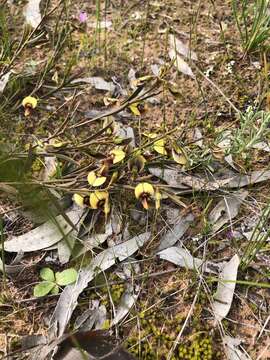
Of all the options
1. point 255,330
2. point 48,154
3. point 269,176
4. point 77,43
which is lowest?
point 255,330

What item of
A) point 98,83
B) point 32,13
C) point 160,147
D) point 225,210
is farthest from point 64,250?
point 32,13

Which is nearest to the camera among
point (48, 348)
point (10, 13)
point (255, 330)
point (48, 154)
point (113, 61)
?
point (48, 348)

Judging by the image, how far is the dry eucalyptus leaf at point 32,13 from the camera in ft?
8.10

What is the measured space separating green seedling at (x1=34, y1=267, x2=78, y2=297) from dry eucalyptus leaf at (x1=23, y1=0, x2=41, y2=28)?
1329 millimetres

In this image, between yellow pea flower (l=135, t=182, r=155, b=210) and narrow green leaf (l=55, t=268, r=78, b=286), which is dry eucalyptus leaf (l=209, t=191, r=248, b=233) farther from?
narrow green leaf (l=55, t=268, r=78, b=286)

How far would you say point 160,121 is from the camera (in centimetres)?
212

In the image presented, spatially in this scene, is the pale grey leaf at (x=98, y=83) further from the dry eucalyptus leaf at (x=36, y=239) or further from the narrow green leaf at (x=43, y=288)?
the narrow green leaf at (x=43, y=288)

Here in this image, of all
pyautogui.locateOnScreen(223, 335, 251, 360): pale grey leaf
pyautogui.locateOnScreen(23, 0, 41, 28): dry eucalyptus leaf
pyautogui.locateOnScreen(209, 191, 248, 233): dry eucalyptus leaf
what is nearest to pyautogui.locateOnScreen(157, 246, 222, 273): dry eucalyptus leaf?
pyautogui.locateOnScreen(209, 191, 248, 233): dry eucalyptus leaf

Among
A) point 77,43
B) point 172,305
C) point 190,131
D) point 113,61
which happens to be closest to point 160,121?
point 190,131

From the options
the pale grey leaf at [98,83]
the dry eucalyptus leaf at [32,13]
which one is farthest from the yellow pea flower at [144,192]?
the dry eucalyptus leaf at [32,13]

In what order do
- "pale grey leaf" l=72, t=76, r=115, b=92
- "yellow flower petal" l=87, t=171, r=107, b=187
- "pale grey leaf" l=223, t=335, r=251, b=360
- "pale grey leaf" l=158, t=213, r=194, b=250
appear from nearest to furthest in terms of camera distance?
1. "pale grey leaf" l=223, t=335, r=251, b=360
2. "yellow flower petal" l=87, t=171, r=107, b=187
3. "pale grey leaf" l=158, t=213, r=194, b=250
4. "pale grey leaf" l=72, t=76, r=115, b=92

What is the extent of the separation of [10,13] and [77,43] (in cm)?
40

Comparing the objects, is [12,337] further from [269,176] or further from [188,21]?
[188,21]

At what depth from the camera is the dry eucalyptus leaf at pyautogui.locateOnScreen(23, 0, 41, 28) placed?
247 centimetres
